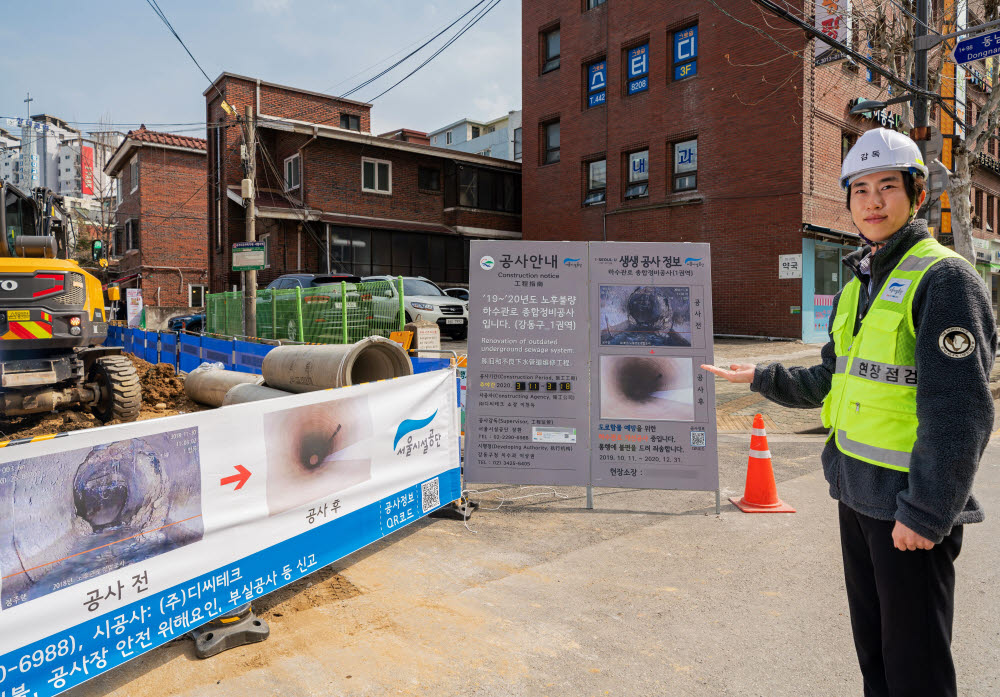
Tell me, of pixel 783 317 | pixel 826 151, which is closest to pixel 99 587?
pixel 783 317

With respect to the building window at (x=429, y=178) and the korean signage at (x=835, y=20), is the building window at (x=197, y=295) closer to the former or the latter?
the building window at (x=429, y=178)

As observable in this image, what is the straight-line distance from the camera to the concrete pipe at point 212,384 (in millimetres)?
10250

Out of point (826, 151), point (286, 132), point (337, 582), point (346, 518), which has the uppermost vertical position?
point (286, 132)

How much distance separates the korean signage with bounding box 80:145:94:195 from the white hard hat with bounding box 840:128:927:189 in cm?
9204

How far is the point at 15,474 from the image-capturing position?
105 inches

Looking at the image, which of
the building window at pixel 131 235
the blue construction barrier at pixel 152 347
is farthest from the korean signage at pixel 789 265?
the building window at pixel 131 235

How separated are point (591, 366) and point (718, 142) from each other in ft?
60.6

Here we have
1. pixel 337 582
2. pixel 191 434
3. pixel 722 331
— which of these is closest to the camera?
pixel 191 434

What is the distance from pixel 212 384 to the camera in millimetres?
10570

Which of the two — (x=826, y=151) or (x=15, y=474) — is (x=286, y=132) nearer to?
(x=826, y=151)

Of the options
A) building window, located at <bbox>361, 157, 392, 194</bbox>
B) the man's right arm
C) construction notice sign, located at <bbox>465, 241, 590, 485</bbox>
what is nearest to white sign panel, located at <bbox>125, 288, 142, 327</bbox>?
building window, located at <bbox>361, 157, 392, 194</bbox>

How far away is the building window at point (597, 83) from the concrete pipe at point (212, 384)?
1948 cm

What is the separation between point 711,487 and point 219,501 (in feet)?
12.9

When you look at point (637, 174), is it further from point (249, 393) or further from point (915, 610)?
point (915, 610)
